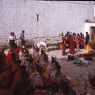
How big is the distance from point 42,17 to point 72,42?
4585 millimetres

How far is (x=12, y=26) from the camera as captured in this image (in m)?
21.8

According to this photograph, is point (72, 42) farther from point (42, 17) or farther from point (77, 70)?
point (77, 70)

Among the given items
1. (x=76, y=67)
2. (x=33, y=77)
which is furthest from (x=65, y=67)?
(x=33, y=77)

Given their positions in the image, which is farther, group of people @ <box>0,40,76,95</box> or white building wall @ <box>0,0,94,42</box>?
white building wall @ <box>0,0,94,42</box>

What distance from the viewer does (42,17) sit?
23.5 m

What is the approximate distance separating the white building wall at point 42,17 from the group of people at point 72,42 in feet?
8.10

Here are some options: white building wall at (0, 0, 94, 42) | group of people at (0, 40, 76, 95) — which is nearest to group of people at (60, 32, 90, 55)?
white building wall at (0, 0, 94, 42)

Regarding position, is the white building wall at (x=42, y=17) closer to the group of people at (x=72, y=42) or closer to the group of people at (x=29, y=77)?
the group of people at (x=72, y=42)

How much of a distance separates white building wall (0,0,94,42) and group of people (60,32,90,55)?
2470 millimetres

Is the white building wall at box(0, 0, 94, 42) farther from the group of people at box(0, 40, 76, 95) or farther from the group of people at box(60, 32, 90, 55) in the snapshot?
the group of people at box(0, 40, 76, 95)

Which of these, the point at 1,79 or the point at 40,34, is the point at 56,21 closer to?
the point at 40,34

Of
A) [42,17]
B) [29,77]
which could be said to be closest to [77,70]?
[29,77]

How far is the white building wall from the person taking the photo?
2141 centimetres

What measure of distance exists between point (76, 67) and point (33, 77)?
5813 mm
